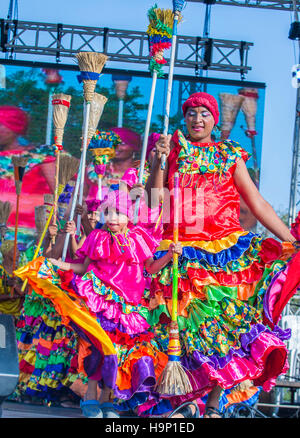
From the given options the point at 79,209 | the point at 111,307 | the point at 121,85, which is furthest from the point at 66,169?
the point at 121,85

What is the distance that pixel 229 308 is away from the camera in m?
4.17

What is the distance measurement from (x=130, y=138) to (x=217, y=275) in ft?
21.6

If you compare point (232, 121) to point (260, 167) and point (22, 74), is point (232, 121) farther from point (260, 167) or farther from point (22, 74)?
point (22, 74)

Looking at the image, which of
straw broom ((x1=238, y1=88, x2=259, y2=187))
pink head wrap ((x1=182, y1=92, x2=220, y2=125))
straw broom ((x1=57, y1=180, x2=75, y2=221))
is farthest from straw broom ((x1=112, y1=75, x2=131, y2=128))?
pink head wrap ((x1=182, y1=92, x2=220, y2=125))

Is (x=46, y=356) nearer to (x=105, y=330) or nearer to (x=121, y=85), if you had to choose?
(x=105, y=330)

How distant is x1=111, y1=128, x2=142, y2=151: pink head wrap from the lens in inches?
416

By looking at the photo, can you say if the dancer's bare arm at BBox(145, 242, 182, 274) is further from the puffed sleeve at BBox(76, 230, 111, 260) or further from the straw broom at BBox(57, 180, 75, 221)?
the straw broom at BBox(57, 180, 75, 221)

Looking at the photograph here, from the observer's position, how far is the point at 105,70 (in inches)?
405

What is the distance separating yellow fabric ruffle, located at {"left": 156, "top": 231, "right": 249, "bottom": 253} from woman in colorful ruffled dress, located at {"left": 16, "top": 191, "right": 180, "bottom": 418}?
0.41ft

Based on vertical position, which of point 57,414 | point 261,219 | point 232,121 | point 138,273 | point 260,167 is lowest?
point 57,414

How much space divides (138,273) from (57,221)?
8.48 feet

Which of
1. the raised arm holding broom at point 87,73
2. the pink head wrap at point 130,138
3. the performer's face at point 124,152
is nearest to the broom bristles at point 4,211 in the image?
the performer's face at point 124,152
